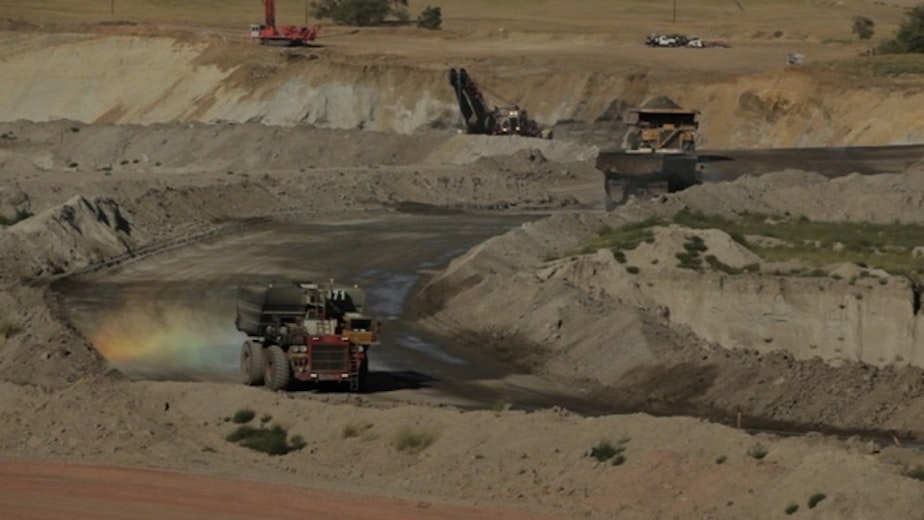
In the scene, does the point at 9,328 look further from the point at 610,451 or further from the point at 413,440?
the point at 610,451

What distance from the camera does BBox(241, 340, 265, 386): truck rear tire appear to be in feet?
152

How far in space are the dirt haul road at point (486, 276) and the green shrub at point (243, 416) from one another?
0.60 ft

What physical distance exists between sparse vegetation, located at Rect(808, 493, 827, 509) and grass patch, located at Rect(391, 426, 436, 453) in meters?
8.89

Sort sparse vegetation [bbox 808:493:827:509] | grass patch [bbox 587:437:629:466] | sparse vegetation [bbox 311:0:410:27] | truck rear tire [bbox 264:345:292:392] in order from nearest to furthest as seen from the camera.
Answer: sparse vegetation [bbox 808:493:827:509], grass patch [bbox 587:437:629:466], truck rear tire [bbox 264:345:292:392], sparse vegetation [bbox 311:0:410:27]

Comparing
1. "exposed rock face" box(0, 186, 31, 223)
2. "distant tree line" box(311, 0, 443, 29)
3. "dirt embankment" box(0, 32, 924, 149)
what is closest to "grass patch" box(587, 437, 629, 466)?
"exposed rock face" box(0, 186, 31, 223)

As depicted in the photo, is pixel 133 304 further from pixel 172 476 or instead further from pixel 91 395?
pixel 172 476

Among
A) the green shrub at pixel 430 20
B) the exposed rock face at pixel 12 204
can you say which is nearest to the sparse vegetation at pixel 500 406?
the exposed rock face at pixel 12 204

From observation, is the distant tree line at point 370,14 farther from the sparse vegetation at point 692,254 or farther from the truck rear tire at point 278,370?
Result: the truck rear tire at point 278,370

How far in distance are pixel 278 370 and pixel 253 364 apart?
1.26m

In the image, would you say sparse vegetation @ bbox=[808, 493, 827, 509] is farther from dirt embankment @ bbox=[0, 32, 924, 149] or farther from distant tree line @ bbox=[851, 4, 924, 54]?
distant tree line @ bbox=[851, 4, 924, 54]

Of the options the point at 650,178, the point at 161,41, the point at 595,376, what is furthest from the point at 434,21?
the point at 595,376

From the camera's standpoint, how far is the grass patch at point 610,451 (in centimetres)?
3722

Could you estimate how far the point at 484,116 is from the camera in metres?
105

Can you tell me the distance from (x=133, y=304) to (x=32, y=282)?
5168mm
